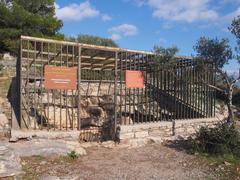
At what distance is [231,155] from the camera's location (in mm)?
9805

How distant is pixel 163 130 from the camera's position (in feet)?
39.2

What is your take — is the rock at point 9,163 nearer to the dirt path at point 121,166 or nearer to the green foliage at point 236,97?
the dirt path at point 121,166

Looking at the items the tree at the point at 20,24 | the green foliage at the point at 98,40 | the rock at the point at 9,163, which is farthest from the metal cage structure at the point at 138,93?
the green foliage at the point at 98,40

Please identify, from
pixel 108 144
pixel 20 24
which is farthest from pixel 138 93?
pixel 20 24

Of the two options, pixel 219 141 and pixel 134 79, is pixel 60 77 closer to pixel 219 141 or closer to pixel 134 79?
pixel 134 79

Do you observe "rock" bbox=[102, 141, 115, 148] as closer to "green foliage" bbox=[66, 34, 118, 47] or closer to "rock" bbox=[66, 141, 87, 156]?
"rock" bbox=[66, 141, 87, 156]

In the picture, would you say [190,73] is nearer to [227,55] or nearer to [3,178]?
[227,55]

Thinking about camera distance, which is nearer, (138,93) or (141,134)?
(141,134)

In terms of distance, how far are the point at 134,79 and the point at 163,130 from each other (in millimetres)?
2002

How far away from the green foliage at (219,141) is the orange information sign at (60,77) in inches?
166

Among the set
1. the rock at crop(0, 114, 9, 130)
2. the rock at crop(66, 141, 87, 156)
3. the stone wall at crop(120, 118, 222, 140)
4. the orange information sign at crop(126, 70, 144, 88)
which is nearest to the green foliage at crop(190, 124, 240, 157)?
the stone wall at crop(120, 118, 222, 140)

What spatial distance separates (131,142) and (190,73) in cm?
402

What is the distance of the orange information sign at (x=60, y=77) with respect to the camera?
1065cm

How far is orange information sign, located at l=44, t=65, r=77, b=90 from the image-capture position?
1065cm
